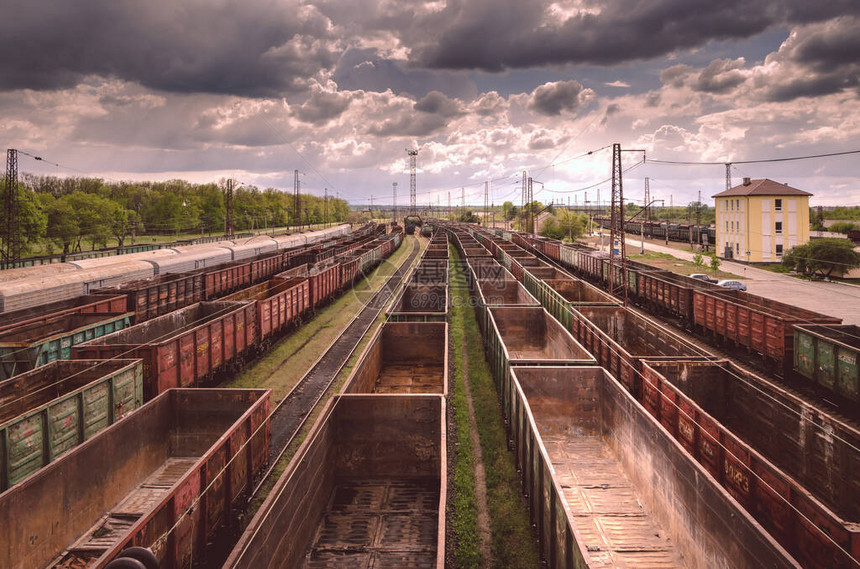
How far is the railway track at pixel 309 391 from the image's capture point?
11578 mm

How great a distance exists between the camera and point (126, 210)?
2990 inches

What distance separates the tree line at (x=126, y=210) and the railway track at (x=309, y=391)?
133ft

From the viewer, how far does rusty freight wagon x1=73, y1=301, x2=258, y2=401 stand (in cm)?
1139

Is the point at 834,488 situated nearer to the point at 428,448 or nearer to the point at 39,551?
the point at 428,448

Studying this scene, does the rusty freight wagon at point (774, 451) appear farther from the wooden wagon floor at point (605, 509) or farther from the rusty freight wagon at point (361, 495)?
the rusty freight wagon at point (361, 495)

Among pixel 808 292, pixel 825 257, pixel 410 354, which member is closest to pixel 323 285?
pixel 410 354

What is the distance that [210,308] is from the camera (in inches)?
672

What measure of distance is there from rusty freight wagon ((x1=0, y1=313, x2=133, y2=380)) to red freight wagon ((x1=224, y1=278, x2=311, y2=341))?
4.19m

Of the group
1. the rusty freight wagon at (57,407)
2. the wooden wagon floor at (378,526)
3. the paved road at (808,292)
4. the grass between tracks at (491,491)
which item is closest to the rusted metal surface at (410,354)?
the grass between tracks at (491,491)

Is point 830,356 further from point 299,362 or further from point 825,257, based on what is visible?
point 825,257

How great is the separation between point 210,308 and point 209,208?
9787 cm

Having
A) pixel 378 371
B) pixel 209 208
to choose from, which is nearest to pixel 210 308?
pixel 378 371

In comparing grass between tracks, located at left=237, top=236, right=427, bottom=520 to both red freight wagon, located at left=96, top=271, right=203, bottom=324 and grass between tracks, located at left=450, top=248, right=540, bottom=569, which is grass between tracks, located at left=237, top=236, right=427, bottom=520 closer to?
grass between tracks, located at left=450, top=248, right=540, bottom=569

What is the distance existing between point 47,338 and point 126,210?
250 ft
